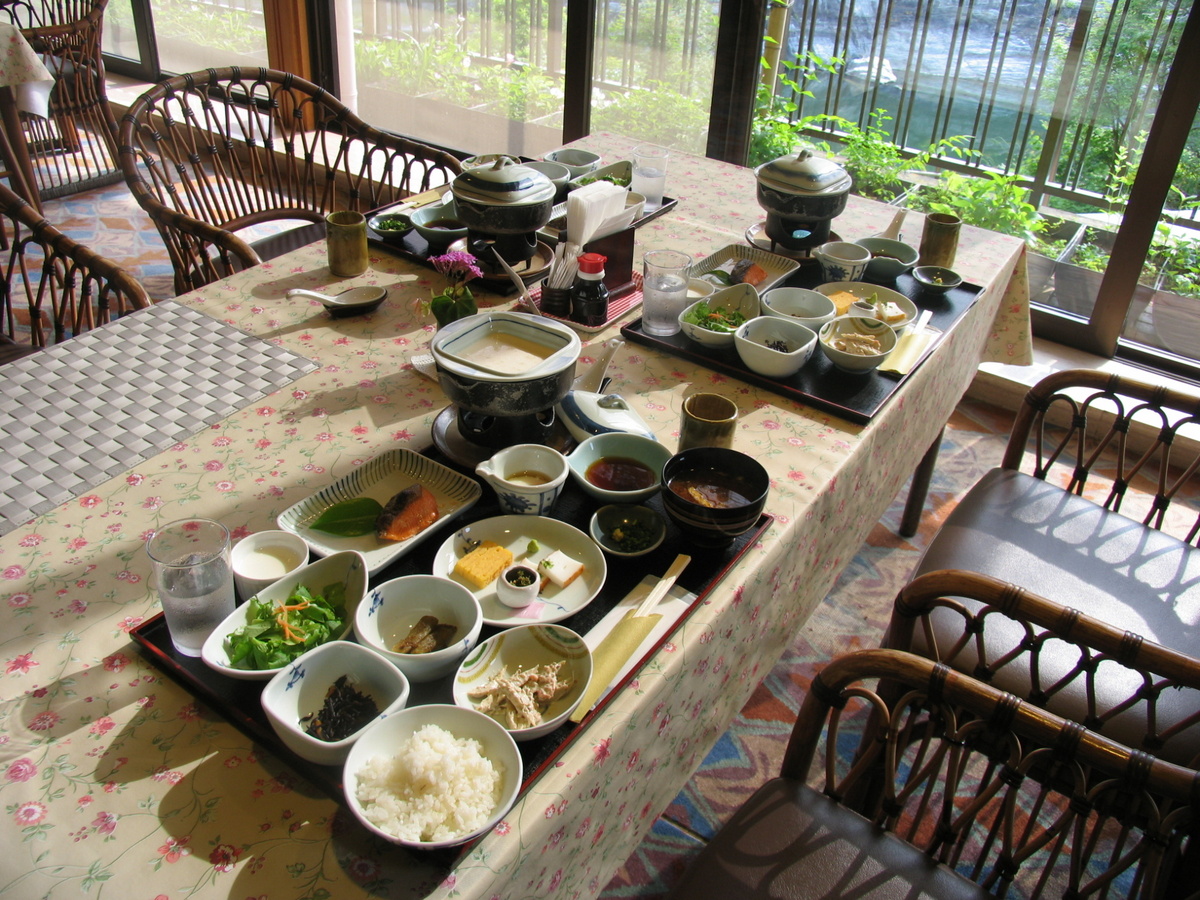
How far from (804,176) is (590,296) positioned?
22.8 inches

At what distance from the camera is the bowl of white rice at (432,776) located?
0.77 meters

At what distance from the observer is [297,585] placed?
1.01 meters

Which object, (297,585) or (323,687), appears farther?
(297,585)

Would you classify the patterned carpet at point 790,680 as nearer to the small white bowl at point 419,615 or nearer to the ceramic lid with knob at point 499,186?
the small white bowl at point 419,615

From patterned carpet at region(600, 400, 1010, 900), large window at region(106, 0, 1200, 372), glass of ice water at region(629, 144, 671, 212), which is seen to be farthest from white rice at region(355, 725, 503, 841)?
large window at region(106, 0, 1200, 372)

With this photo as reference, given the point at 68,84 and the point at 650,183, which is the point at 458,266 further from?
the point at 68,84

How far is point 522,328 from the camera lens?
1333 millimetres

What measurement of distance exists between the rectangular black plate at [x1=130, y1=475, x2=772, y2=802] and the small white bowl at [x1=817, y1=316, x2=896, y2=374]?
0.45 m

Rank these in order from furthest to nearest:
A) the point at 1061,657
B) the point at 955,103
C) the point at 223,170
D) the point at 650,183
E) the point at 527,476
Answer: the point at 955,103, the point at 223,170, the point at 650,183, the point at 1061,657, the point at 527,476

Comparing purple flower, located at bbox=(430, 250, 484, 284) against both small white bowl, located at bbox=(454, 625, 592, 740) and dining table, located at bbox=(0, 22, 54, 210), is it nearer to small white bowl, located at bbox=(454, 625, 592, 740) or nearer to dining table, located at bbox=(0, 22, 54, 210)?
small white bowl, located at bbox=(454, 625, 592, 740)

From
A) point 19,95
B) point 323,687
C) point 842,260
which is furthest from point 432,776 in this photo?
point 19,95

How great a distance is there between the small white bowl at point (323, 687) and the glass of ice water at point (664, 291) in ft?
3.09

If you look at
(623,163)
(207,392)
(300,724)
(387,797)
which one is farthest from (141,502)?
(623,163)

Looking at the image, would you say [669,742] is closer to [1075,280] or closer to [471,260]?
[471,260]
